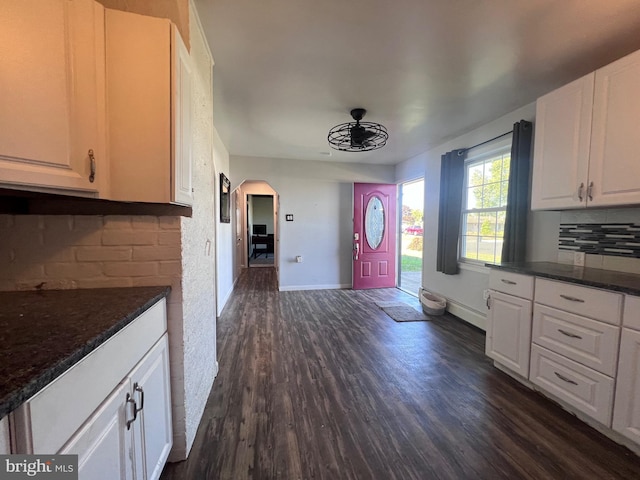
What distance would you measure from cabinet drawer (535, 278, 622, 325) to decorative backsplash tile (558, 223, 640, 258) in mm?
700

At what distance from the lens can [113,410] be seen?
0.86 meters

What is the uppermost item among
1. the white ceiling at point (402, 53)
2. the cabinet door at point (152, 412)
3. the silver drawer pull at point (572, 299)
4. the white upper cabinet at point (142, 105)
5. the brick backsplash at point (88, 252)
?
the white ceiling at point (402, 53)

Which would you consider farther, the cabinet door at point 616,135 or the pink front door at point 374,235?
the pink front door at point 374,235

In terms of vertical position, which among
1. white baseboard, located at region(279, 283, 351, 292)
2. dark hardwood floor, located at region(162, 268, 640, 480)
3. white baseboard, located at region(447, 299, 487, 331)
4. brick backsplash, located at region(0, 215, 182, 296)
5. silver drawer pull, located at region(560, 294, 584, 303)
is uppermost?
brick backsplash, located at region(0, 215, 182, 296)

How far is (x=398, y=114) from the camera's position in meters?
2.89

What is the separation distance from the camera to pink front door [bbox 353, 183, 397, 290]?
5094 millimetres

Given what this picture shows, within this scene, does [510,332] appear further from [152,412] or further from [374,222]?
[374,222]

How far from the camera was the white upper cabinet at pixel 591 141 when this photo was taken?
1.67 metres

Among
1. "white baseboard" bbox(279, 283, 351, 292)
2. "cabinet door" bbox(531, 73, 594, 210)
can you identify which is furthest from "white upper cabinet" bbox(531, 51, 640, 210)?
"white baseboard" bbox(279, 283, 351, 292)

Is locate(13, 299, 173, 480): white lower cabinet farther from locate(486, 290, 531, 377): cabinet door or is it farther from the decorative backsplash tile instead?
the decorative backsplash tile

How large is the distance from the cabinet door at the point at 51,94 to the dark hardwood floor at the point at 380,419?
4.79 ft

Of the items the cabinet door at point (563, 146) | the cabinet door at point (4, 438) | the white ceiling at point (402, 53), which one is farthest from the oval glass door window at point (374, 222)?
the cabinet door at point (4, 438)

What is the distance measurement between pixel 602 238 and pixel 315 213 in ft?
12.3

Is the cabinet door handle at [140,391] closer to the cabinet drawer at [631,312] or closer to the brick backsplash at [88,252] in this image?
the brick backsplash at [88,252]
